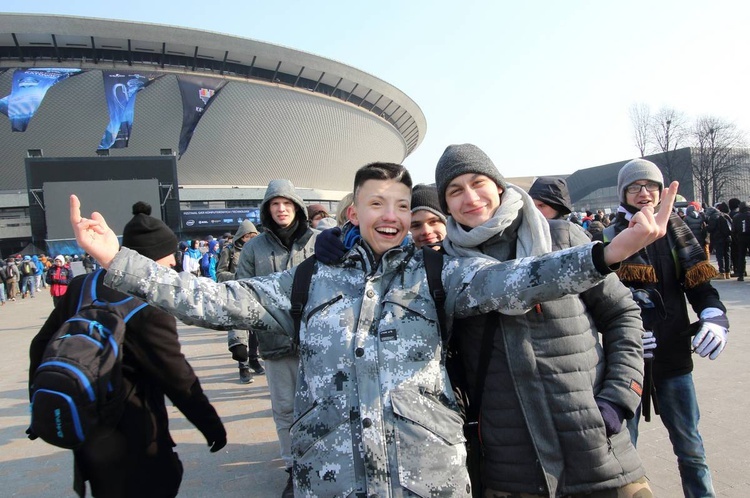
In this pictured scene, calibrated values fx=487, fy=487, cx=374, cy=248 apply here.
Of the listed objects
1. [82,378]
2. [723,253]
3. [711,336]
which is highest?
[82,378]

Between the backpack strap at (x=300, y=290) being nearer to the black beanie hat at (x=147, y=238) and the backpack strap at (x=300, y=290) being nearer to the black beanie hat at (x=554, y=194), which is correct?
the black beanie hat at (x=147, y=238)

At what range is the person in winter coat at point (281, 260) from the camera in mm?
3562

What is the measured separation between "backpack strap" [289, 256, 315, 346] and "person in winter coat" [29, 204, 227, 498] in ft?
2.50

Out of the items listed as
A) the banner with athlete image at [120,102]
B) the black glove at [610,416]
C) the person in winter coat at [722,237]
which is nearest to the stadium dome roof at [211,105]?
the banner with athlete image at [120,102]

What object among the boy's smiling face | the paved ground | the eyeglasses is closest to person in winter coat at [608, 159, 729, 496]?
the eyeglasses

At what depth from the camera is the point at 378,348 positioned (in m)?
1.65

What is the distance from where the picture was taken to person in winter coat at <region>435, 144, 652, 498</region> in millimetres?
1702

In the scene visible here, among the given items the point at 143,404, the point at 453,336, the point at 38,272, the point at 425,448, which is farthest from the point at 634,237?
Result: the point at 38,272

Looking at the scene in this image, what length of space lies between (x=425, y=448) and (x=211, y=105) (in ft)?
170

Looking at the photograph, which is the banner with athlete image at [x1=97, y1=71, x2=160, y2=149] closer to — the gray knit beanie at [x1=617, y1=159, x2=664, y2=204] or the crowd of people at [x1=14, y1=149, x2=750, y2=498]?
the gray knit beanie at [x1=617, y1=159, x2=664, y2=204]

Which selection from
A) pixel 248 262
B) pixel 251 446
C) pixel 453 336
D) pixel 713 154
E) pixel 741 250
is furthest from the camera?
pixel 713 154

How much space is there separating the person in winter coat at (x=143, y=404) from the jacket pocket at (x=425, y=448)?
1198 mm

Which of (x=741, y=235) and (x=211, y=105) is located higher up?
(x=211, y=105)

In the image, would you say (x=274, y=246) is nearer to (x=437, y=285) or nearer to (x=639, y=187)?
(x=437, y=285)
